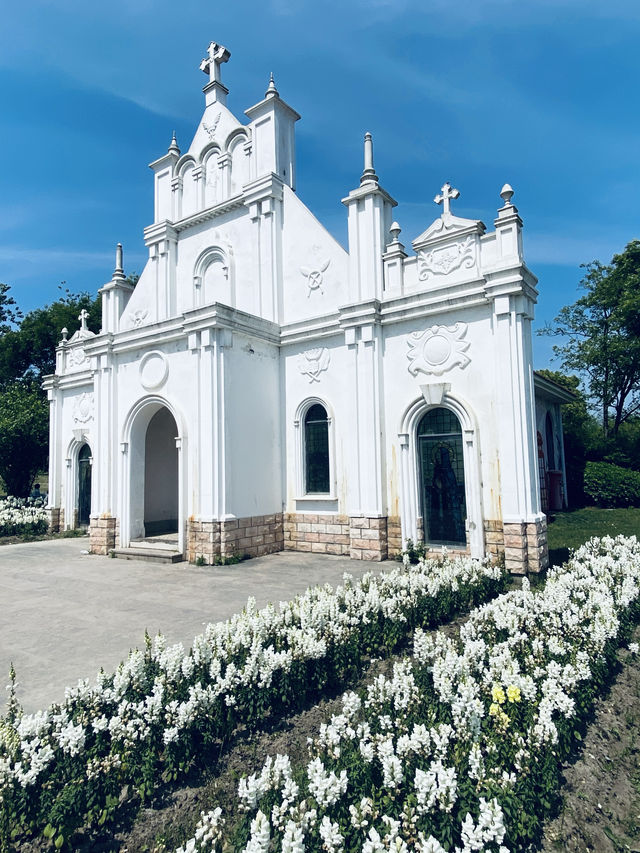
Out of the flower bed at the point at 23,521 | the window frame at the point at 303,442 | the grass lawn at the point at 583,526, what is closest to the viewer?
the grass lawn at the point at 583,526

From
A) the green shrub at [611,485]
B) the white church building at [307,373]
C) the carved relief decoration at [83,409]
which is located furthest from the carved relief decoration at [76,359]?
the green shrub at [611,485]

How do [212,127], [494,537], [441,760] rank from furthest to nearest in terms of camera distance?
[212,127] → [494,537] → [441,760]

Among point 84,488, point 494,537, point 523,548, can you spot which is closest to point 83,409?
point 84,488

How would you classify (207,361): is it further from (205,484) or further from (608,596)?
(608,596)

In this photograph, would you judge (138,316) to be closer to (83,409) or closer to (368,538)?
(83,409)

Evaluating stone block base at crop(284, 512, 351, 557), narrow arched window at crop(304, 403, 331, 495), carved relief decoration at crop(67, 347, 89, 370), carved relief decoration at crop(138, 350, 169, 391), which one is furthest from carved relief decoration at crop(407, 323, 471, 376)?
carved relief decoration at crop(67, 347, 89, 370)

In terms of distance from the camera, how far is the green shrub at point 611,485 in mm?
18609

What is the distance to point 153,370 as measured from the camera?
13180mm

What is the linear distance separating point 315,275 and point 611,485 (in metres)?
13.8

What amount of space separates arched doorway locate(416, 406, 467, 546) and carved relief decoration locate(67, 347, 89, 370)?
12.7 metres

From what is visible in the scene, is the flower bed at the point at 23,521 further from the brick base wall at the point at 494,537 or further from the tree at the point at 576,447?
the tree at the point at 576,447

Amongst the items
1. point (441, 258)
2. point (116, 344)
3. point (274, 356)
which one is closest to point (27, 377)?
point (116, 344)

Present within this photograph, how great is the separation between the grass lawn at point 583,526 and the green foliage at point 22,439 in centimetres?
1959

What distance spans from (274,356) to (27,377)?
21905 mm
